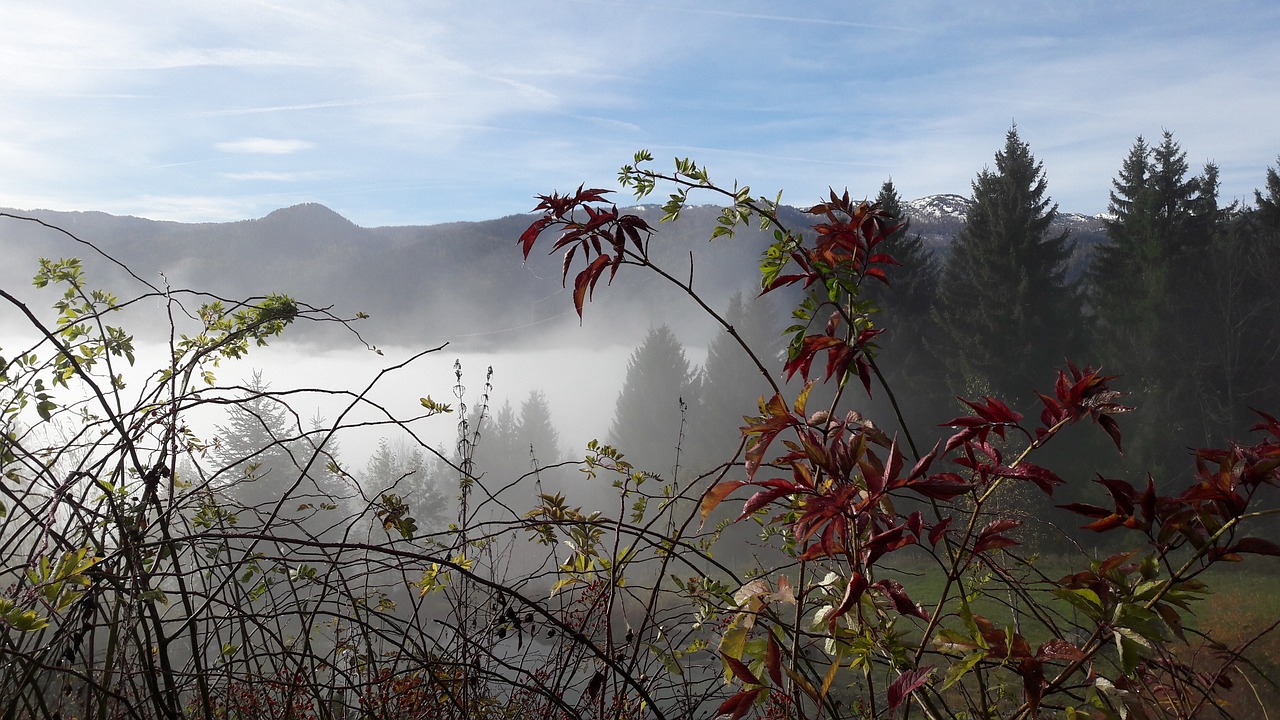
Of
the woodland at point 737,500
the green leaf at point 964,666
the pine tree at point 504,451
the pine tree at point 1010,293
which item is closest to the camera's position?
the green leaf at point 964,666

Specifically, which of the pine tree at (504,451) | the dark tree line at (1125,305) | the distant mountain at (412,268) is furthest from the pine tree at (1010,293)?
the distant mountain at (412,268)

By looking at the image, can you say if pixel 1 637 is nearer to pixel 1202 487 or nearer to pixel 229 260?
pixel 1202 487

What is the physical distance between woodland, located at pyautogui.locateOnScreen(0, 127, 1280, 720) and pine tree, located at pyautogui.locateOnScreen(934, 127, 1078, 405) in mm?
135

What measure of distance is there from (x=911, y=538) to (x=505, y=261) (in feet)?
409

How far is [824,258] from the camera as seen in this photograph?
1.36 meters

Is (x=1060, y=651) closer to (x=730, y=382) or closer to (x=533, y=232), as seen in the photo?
(x=533, y=232)

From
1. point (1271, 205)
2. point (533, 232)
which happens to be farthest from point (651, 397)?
point (533, 232)

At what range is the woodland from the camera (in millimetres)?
1052

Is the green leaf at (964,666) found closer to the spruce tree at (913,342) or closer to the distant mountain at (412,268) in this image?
the spruce tree at (913,342)

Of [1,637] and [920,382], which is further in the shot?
[920,382]

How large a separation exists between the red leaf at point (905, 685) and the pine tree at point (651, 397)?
31.7 metres

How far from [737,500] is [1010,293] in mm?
25524

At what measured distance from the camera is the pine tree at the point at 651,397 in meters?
33.2

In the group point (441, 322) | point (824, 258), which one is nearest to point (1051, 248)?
point (824, 258)
